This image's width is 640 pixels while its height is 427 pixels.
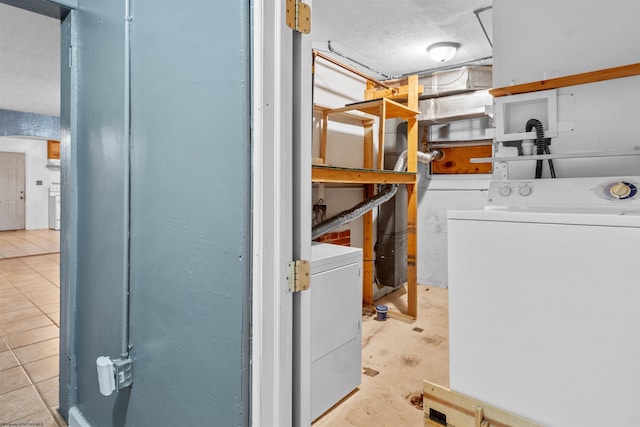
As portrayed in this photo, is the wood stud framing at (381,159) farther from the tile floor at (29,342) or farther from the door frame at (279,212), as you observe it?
the tile floor at (29,342)

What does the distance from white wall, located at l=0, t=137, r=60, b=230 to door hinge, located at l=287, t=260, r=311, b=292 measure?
9.74m

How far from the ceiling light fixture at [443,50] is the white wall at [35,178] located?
9011mm

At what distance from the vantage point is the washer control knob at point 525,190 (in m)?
1.59

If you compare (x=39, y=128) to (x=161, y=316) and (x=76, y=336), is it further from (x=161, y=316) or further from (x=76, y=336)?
(x=161, y=316)

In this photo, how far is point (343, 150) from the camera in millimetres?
3365

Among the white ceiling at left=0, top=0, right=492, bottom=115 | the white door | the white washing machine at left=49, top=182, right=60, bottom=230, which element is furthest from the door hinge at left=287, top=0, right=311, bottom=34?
the white door

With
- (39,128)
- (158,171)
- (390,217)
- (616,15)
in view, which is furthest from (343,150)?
(39,128)

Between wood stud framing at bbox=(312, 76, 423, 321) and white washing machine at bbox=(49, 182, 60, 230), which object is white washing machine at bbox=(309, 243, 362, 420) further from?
white washing machine at bbox=(49, 182, 60, 230)

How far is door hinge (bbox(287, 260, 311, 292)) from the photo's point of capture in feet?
3.33

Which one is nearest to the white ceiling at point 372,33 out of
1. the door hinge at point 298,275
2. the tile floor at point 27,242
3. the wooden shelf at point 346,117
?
the wooden shelf at point 346,117

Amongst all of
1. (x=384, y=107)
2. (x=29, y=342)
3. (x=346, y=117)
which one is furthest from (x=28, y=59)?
(x=384, y=107)

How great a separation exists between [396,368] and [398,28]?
2767 millimetres

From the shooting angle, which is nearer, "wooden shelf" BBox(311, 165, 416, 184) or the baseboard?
the baseboard

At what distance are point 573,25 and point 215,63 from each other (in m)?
1.80
